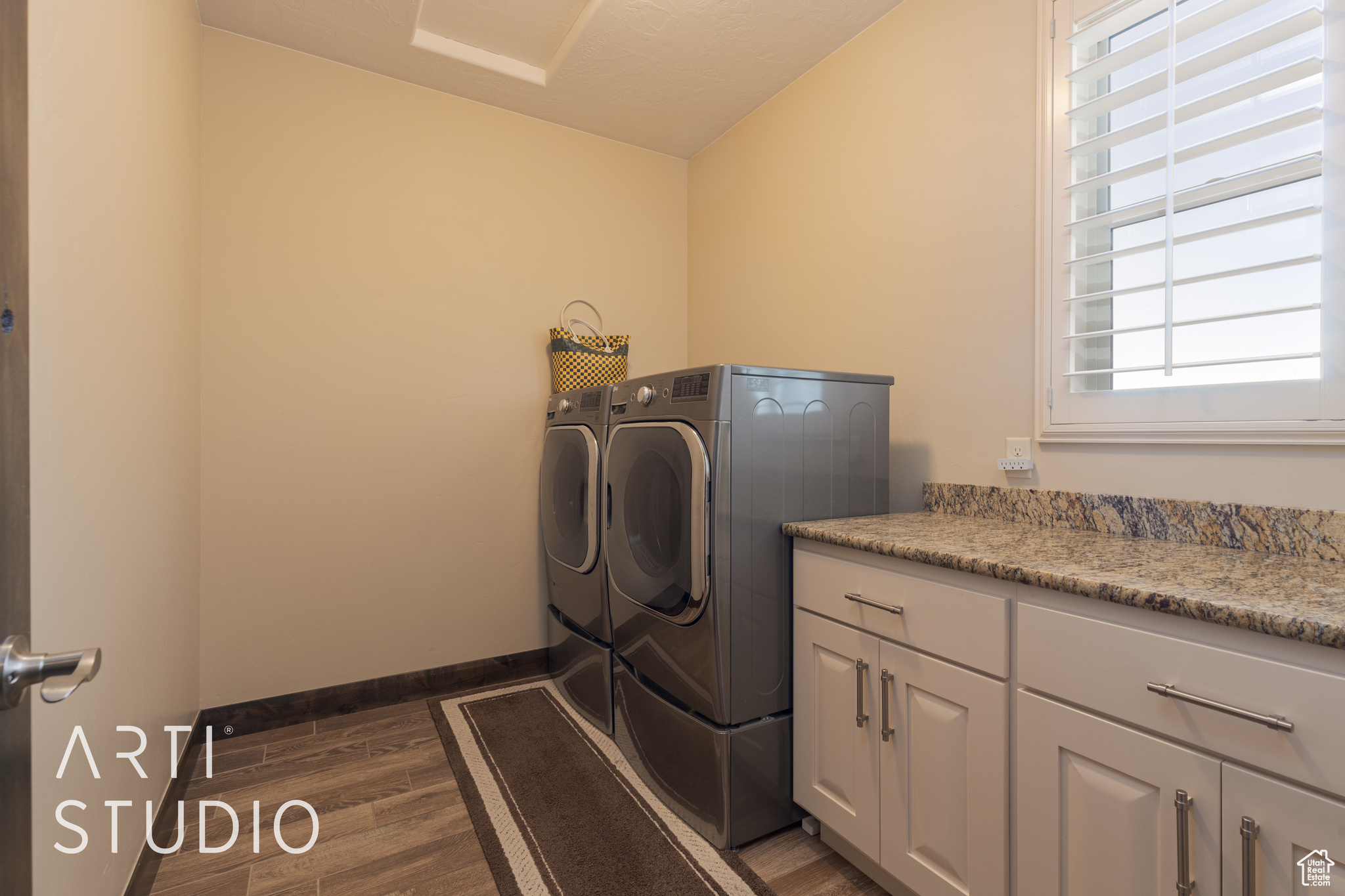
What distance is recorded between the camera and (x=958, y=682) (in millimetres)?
1237

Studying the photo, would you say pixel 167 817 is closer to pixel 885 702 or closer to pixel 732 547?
pixel 732 547

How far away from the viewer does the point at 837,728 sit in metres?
1.52

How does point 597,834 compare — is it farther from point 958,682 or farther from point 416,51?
point 416,51

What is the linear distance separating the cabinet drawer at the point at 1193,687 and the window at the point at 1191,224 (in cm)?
69

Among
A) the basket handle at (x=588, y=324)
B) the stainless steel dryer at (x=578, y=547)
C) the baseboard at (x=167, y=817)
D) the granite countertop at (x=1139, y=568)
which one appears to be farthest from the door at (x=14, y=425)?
the basket handle at (x=588, y=324)

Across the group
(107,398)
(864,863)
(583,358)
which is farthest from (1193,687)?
(583,358)

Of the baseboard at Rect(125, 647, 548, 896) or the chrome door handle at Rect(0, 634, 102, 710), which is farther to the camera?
the baseboard at Rect(125, 647, 548, 896)

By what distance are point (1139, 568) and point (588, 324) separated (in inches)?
92.9

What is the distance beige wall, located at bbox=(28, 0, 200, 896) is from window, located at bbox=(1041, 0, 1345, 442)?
2.05 meters

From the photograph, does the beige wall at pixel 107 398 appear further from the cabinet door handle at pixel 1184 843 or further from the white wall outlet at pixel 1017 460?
the white wall outlet at pixel 1017 460

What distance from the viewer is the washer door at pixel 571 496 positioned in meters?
2.22

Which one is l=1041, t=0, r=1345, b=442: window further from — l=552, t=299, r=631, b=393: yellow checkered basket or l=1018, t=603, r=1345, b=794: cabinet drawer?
l=552, t=299, r=631, b=393: yellow checkered basket

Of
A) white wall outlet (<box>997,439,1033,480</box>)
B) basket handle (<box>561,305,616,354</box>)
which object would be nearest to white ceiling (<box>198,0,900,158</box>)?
basket handle (<box>561,305,616,354</box>)

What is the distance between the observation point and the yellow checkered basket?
271 cm
